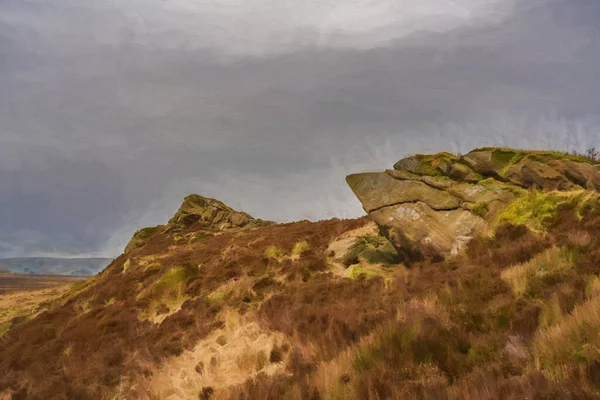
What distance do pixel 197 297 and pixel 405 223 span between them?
9.49m

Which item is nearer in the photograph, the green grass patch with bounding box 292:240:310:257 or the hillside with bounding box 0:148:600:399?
the hillside with bounding box 0:148:600:399

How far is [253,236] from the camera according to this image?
2333 centimetres

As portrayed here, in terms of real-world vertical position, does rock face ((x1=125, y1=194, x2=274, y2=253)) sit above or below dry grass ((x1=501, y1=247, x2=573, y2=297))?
above

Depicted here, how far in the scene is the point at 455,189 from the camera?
13.6 meters

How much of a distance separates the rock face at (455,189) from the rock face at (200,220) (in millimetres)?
23446

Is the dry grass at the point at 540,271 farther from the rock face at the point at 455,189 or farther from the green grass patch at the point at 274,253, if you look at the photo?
the green grass patch at the point at 274,253

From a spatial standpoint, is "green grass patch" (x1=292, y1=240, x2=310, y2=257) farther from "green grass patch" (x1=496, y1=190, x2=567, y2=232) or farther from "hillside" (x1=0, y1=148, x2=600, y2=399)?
"green grass patch" (x1=496, y1=190, x2=567, y2=232)

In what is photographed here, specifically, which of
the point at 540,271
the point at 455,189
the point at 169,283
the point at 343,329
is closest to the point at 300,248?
the point at 169,283

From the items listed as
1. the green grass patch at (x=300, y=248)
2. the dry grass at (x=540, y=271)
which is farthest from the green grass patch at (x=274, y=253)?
the dry grass at (x=540, y=271)

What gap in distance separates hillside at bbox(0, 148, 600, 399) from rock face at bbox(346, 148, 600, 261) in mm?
59

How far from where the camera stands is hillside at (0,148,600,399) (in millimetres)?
4953

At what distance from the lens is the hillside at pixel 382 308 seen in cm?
495

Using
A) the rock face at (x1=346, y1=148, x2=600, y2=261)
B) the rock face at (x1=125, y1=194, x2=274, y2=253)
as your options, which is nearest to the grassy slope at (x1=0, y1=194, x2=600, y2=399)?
the rock face at (x1=346, y1=148, x2=600, y2=261)

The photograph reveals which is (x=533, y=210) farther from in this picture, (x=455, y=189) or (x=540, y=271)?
(x=540, y=271)
